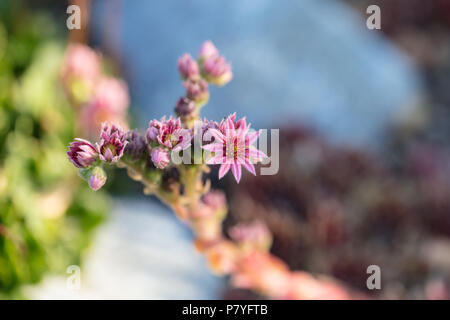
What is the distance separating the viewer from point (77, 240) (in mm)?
1141

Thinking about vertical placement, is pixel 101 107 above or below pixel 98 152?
above

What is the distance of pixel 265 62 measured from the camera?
6.70ft

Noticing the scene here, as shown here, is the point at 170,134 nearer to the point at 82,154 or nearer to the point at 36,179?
the point at 82,154

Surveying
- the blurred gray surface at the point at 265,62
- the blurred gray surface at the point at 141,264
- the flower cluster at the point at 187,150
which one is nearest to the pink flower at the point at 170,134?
the flower cluster at the point at 187,150

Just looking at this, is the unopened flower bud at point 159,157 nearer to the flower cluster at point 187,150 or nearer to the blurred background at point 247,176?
the flower cluster at point 187,150

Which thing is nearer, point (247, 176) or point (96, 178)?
point (96, 178)

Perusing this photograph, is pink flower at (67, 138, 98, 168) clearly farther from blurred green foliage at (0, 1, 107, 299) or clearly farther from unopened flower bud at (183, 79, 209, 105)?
blurred green foliage at (0, 1, 107, 299)

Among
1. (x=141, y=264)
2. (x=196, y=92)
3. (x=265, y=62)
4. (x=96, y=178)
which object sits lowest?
(x=141, y=264)

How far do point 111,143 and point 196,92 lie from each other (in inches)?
4.9

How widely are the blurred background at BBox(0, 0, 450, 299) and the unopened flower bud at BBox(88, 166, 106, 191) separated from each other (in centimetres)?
47

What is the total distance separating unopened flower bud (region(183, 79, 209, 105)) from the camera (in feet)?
1.90

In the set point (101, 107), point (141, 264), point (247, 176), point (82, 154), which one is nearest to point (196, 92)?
point (82, 154)
